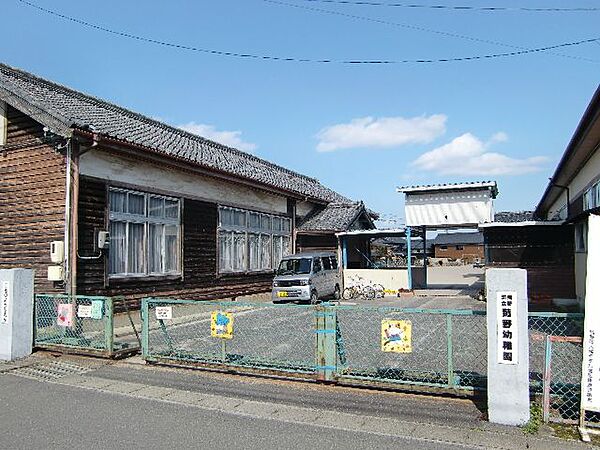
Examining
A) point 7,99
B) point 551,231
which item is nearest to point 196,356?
point 7,99

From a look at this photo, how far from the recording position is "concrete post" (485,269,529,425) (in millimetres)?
5125

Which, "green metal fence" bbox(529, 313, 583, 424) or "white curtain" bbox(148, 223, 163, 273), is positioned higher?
"white curtain" bbox(148, 223, 163, 273)

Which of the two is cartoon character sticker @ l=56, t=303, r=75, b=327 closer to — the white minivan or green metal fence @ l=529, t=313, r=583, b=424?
green metal fence @ l=529, t=313, r=583, b=424

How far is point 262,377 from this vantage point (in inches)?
284

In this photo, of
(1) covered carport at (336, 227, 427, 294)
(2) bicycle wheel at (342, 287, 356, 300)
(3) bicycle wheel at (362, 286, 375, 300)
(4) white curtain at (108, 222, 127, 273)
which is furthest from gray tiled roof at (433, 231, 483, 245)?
(4) white curtain at (108, 222, 127, 273)

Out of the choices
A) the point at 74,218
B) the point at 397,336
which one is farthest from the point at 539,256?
the point at 74,218

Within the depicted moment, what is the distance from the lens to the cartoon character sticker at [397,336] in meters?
6.08

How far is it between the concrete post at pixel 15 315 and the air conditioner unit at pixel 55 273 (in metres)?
1.48

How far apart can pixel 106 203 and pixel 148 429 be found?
7481mm

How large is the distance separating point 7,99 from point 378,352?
976 cm

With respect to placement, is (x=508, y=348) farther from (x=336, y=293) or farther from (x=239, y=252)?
(x=336, y=293)

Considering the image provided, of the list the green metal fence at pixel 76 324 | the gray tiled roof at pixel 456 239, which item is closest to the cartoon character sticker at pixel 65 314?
the green metal fence at pixel 76 324

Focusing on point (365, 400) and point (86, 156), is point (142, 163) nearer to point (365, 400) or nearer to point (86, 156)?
point (86, 156)

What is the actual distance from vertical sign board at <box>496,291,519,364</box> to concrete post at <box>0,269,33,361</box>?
7.90 m
